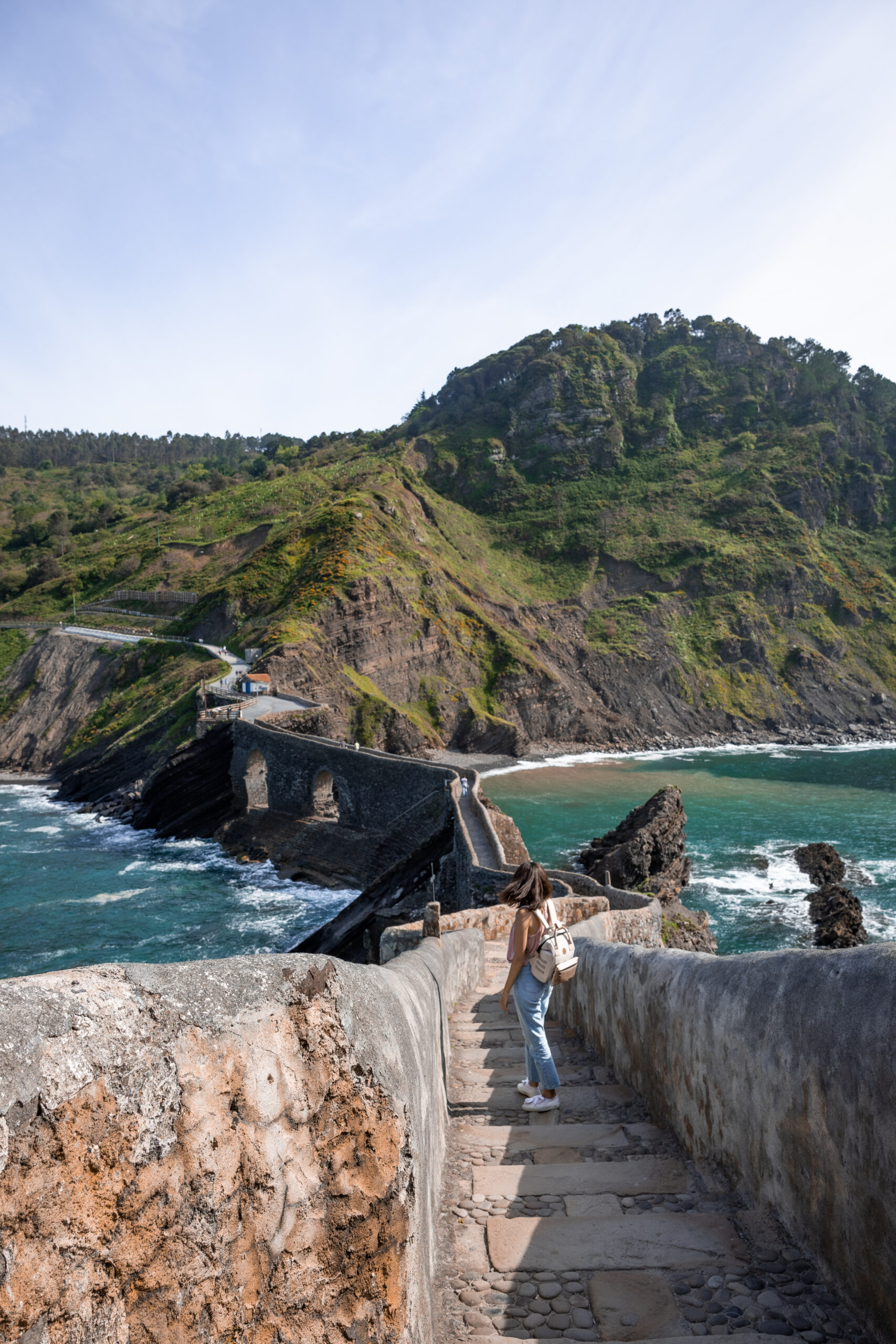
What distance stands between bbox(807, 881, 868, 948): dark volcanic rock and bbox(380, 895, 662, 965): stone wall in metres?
11.3

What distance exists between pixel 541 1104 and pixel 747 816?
4171 centimetres

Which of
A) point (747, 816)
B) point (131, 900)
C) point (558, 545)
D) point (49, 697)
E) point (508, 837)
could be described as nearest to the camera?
point (508, 837)

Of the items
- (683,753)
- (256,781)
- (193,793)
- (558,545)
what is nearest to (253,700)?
(256,781)

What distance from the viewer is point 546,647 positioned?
78312 mm

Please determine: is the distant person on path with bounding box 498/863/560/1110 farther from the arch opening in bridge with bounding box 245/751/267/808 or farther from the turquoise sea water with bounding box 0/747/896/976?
the arch opening in bridge with bounding box 245/751/267/808

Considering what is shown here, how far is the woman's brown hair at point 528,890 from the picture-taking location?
580cm

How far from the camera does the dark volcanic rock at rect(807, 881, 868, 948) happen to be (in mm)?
24719

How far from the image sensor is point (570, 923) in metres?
13.7

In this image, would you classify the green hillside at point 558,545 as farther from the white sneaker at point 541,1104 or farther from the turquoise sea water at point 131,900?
the white sneaker at point 541,1104

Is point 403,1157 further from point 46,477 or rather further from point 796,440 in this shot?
point 46,477

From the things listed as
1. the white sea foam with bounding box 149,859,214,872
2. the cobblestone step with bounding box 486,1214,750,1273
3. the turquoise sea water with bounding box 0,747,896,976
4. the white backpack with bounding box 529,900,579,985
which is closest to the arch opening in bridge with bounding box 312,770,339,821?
the turquoise sea water with bounding box 0,747,896,976

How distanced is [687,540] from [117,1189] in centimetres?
10221

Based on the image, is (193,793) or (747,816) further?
(747,816)

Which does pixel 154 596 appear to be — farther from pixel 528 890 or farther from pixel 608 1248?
pixel 608 1248
